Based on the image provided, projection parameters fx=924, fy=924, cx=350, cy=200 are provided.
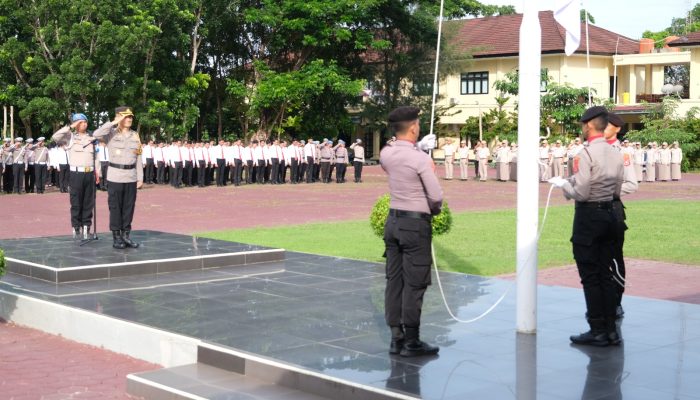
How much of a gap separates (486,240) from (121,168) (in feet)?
20.2

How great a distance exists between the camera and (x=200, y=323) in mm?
7832

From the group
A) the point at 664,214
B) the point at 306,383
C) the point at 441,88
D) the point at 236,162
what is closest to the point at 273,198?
the point at 236,162

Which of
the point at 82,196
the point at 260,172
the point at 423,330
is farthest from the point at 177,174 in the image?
Answer: the point at 423,330

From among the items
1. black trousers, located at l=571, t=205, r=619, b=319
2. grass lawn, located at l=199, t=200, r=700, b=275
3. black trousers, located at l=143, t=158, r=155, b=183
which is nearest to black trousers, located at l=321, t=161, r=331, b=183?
black trousers, located at l=143, t=158, r=155, b=183

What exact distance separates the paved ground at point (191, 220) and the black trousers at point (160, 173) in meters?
1.30

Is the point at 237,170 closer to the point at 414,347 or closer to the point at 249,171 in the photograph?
the point at 249,171

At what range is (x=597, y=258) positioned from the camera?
23.5ft

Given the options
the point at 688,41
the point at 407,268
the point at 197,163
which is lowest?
the point at 407,268

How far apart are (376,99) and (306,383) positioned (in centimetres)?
4548

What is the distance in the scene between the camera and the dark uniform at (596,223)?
7.11 metres

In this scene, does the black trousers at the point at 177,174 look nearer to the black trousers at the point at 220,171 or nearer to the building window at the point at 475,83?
the black trousers at the point at 220,171

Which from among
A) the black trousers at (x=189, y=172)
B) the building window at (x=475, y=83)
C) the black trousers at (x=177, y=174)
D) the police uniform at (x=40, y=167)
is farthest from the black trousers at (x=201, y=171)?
the building window at (x=475, y=83)

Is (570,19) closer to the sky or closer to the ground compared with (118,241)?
closer to the sky

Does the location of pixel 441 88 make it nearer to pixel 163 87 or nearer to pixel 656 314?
pixel 163 87
